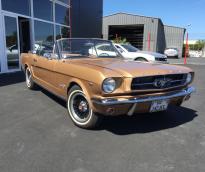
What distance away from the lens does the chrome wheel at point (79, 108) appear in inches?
144

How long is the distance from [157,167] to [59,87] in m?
2.42

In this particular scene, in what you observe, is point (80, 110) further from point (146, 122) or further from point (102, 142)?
point (146, 122)

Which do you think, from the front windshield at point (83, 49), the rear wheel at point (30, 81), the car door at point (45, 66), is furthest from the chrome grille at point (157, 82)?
the rear wheel at point (30, 81)

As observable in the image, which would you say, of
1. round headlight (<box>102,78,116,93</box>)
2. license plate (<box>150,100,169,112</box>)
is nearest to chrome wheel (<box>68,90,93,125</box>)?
round headlight (<box>102,78,116,93</box>)

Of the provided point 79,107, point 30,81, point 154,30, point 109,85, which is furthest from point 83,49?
point 154,30

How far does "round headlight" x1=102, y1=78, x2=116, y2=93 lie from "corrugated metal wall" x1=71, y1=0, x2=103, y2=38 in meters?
12.2

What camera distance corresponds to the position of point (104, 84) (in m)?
3.13

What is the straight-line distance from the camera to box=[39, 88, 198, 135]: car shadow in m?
3.69

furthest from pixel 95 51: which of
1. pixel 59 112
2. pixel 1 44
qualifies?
pixel 1 44

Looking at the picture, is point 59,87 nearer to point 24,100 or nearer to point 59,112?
point 59,112

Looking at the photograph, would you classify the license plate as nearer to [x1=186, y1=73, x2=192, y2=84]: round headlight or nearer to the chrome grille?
the chrome grille

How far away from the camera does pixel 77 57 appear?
4461mm

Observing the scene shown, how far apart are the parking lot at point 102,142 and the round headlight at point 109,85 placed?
0.73 metres

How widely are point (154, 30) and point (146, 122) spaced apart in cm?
2660
